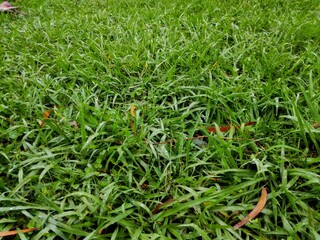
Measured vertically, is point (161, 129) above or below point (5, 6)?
above

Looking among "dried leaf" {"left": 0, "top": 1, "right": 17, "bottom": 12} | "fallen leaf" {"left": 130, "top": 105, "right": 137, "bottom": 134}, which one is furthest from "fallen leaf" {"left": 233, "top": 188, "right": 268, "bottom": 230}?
"dried leaf" {"left": 0, "top": 1, "right": 17, "bottom": 12}

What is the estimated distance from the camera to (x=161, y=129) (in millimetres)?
1697

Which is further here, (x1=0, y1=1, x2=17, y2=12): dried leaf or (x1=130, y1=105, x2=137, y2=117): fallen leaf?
(x1=0, y1=1, x2=17, y2=12): dried leaf

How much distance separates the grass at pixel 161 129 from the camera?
52.5 inches

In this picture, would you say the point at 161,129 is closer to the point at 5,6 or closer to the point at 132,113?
the point at 132,113

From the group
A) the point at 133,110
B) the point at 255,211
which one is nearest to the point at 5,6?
the point at 133,110

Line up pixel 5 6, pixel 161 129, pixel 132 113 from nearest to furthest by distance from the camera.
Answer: pixel 161 129 < pixel 132 113 < pixel 5 6

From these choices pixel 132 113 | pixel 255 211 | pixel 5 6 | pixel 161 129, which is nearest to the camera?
pixel 255 211

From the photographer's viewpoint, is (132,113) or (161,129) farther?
(132,113)

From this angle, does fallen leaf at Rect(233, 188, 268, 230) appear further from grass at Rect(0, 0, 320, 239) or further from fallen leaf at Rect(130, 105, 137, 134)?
fallen leaf at Rect(130, 105, 137, 134)

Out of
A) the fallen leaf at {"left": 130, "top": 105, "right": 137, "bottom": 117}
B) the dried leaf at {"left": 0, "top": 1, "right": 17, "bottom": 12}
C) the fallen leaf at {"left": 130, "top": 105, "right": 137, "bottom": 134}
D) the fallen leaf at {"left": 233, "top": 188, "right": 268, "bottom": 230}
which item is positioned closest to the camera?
the fallen leaf at {"left": 233, "top": 188, "right": 268, "bottom": 230}

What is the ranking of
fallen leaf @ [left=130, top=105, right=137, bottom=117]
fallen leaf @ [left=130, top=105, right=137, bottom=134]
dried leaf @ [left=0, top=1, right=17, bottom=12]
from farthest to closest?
dried leaf @ [left=0, top=1, right=17, bottom=12] < fallen leaf @ [left=130, top=105, right=137, bottom=117] < fallen leaf @ [left=130, top=105, right=137, bottom=134]

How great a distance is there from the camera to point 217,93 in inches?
73.6

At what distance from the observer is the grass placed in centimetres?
133
